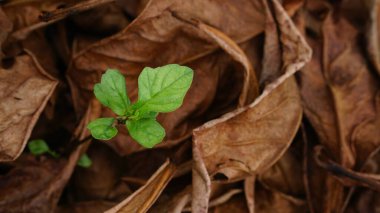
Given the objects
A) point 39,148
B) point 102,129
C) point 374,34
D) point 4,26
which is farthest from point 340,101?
point 4,26

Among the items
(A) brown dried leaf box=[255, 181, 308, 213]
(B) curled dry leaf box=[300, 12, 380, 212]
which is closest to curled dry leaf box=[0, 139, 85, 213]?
(A) brown dried leaf box=[255, 181, 308, 213]

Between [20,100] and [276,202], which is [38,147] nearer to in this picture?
[20,100]

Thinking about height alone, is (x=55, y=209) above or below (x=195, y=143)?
below

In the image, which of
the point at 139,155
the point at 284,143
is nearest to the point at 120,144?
the point at 139,155

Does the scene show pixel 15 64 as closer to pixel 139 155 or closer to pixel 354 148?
pixel 139 155

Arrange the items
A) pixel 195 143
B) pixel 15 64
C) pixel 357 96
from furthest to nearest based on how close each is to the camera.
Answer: pixel 357 96 → pixel 15 64 → pixel 195 143

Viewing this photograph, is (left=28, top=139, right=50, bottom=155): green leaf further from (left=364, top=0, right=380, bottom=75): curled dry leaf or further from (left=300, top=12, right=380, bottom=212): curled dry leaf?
(left=364, top=0, right=380, bottom=75): curled dry leaf

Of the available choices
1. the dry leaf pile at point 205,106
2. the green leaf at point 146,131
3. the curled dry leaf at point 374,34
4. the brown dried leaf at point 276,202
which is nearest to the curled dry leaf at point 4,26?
the dry leaf pile at point 205,106
